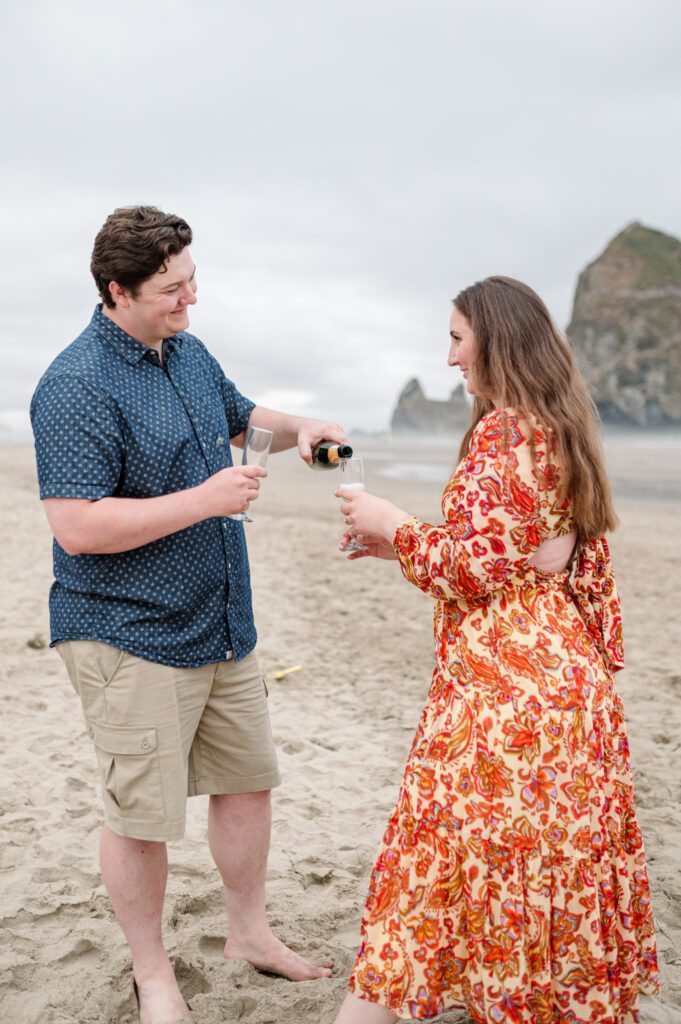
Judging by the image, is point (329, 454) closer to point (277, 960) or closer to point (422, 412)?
point (277, 960)

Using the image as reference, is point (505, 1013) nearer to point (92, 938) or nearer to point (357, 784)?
point (92, 938)

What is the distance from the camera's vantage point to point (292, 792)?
5.00 m

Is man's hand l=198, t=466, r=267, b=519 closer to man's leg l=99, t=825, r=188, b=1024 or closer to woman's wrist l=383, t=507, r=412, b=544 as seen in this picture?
woman's wrist l=383, t=507, r=412, b=544

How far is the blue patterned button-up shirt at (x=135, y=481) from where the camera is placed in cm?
270

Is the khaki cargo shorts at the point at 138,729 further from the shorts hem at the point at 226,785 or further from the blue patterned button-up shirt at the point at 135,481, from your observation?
the shorts hem at the point at 226,785

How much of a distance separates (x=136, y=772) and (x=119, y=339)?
1337 millimetres

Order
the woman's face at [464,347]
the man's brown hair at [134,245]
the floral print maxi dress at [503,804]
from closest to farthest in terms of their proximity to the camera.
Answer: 1. the floral print maxi dress at [503,804]
2. the woman's face at [464,347]
3. the man's brown hair at [134,245]

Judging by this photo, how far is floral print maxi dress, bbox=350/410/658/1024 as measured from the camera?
7.91 feet

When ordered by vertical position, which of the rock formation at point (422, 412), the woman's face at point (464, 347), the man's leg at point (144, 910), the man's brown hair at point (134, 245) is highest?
the rock formation at point (422, 412)

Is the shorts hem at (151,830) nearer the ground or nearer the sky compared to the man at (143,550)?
nearer the ground

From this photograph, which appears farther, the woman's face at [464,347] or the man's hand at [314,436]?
the man's hand at [314,436]

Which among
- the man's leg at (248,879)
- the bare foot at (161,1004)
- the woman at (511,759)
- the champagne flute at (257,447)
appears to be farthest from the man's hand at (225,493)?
the bare foot at (161,1004)

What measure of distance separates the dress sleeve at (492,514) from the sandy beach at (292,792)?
1.58 metres

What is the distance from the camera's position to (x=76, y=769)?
5.20m
